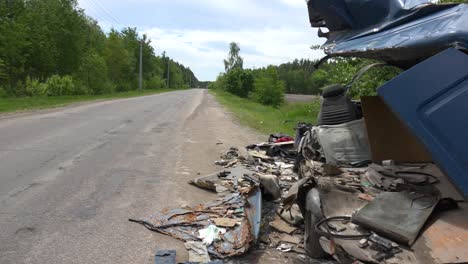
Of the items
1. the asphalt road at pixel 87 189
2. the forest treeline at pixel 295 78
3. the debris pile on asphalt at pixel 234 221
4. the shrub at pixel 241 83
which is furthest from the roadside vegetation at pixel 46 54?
the shrub at pixel 241 83

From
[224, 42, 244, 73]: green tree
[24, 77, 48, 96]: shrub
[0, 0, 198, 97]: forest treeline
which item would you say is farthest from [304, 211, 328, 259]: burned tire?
[224, 42, 244, 73]: green tree

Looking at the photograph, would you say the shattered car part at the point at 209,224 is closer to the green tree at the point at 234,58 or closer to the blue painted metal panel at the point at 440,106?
the blue painted metal panel at the point at 440,106

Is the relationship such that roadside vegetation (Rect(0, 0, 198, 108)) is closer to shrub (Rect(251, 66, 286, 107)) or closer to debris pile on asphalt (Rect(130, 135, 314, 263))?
shrub (Rect(251, 66, 286, 107))

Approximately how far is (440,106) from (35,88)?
105ft

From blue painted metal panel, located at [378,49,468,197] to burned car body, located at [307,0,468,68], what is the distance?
24 cm

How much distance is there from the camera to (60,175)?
7.18 meters

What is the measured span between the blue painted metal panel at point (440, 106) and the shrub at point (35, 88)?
31.2 metres

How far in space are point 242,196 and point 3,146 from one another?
647 cm

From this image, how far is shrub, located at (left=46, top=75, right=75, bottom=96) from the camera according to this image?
3188cm

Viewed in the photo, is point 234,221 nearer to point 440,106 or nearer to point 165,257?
point 165,257

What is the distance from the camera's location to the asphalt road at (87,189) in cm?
431

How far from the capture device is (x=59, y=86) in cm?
3244

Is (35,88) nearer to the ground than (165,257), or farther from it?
farther from it

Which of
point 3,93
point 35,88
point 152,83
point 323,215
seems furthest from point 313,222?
point 152,83
